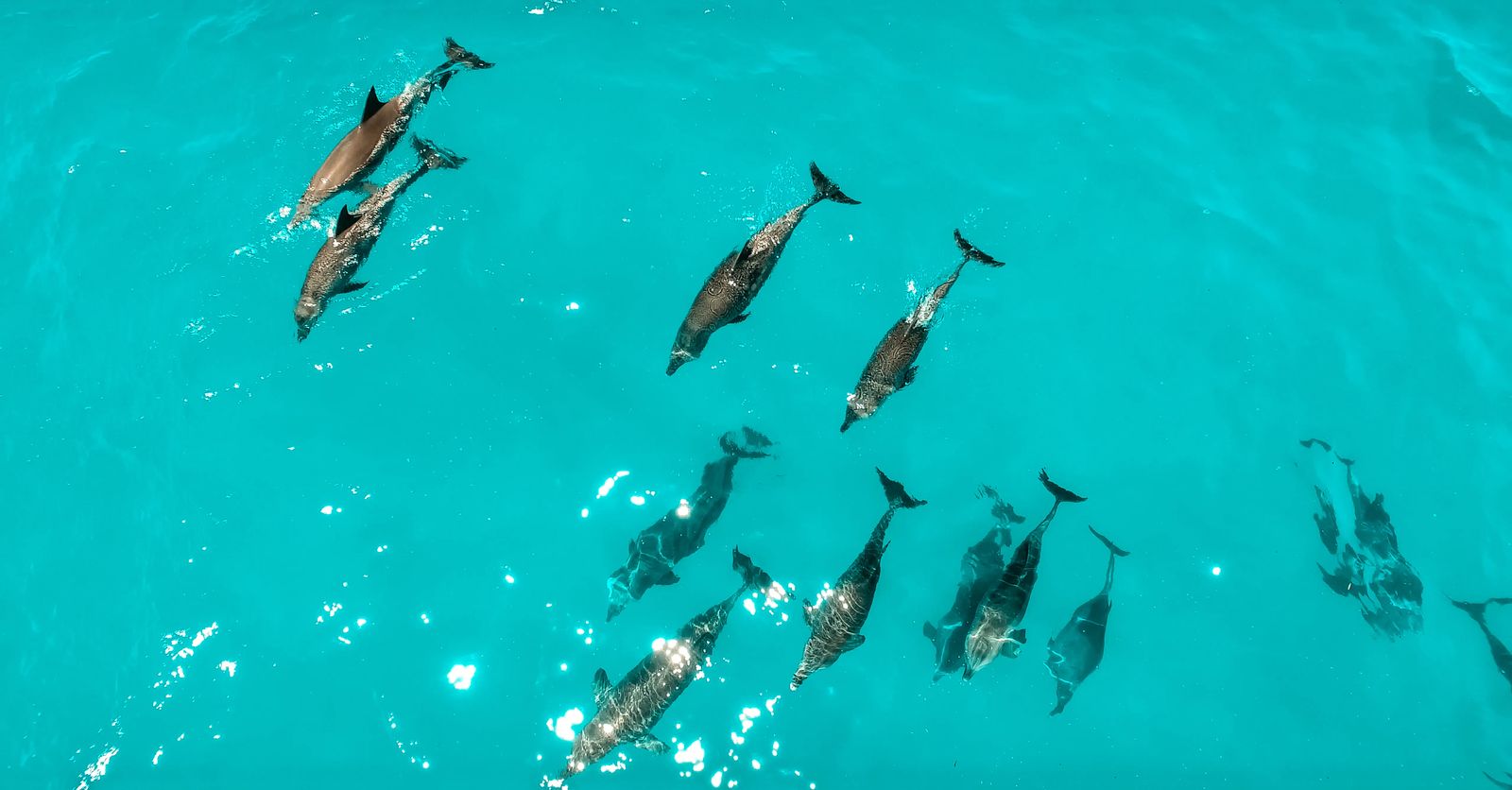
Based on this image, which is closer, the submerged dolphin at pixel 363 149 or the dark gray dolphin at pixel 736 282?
the dark gray dolphin at pixel 736 282

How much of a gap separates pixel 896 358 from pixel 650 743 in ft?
19.2

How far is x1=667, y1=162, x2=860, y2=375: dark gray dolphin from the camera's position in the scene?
11.4 meters

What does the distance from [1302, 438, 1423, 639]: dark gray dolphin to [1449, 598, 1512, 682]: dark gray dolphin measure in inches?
32.7

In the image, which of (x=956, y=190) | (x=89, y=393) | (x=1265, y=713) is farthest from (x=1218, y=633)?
(x=89, y=393)

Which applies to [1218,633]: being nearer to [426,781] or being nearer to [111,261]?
[426,781]

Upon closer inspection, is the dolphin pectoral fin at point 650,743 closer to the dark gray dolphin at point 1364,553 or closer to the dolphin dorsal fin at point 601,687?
the dolphin dorsal fin at point 601,687

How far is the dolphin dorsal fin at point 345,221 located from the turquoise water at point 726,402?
2.02 m

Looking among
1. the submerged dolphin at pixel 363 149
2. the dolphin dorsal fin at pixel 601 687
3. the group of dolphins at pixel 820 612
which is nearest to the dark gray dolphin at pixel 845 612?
the group of dolphins at pixel 820 612

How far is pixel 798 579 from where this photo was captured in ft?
40.1

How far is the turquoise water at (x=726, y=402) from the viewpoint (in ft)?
A: 39.0

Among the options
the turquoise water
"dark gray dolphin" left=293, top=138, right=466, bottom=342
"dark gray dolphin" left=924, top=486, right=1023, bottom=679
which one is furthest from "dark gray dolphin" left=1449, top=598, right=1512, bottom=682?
"dark gray dolphin" left=293, top=138, right=466, bottom=342

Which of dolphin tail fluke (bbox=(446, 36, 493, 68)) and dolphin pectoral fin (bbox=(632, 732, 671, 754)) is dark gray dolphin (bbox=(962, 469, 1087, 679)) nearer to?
dolphin pectoral fin (bbox=(632, 732, 671, 754))

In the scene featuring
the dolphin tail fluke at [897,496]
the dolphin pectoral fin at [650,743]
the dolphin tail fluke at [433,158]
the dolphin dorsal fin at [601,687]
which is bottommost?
the dolphin pectoral fin at [650,743]

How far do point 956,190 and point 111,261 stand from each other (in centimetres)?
1457
